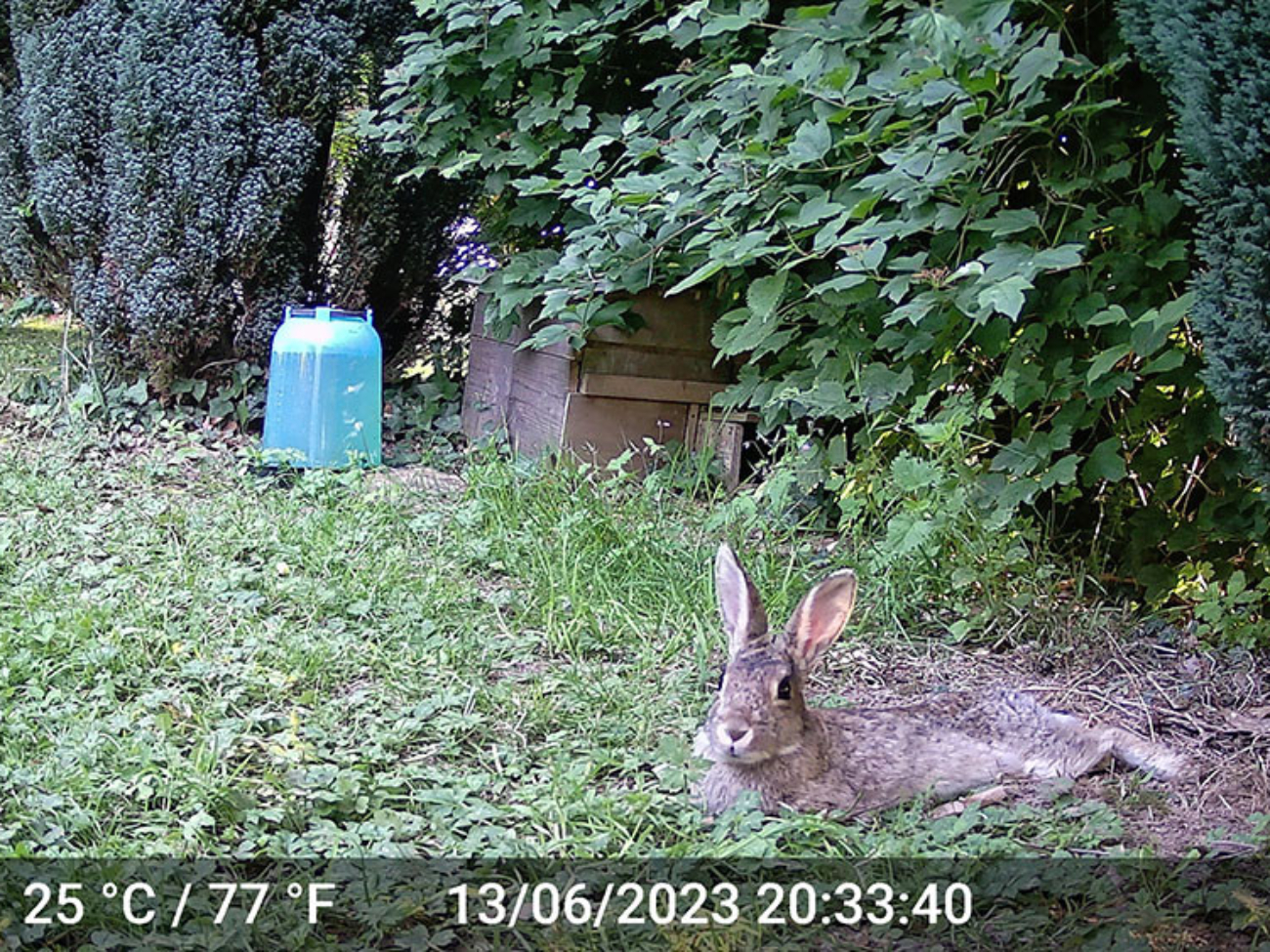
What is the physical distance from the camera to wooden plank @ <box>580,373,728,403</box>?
207 inches

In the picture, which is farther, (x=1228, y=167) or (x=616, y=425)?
(x=616, y=425)

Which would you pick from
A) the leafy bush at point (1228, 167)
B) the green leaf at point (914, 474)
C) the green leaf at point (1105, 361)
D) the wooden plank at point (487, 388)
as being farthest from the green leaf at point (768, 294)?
the wooden plank at point (487, 388)

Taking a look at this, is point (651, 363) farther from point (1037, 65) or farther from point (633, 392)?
point (1037, 65)

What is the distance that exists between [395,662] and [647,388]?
2.30 metres

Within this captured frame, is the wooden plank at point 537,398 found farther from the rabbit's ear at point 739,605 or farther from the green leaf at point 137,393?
the rabbit's ear at point 739,605

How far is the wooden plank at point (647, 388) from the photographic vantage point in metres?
5.26

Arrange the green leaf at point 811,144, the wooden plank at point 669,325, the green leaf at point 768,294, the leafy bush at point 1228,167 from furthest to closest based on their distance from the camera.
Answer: the wooden plank at point 669,325, the green leaf at point 768,294, the green leaf at point 811,144, the leafy bush at point 1228,167

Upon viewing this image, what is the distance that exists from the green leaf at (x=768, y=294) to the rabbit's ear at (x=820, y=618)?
1.22 meters

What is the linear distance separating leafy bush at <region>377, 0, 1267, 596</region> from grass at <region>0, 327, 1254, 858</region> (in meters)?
0.41

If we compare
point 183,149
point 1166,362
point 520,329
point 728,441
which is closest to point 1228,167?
point 1166,362

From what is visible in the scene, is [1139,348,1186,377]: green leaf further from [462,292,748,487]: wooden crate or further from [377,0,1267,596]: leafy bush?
[462,292,748,487]: wooden crate

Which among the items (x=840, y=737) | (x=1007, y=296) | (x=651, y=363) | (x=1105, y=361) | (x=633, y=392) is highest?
(x=1007, y=296)

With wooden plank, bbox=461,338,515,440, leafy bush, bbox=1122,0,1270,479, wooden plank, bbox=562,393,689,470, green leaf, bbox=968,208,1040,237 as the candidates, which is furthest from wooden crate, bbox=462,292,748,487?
leafy bush, bbox=1122,0,1270,479

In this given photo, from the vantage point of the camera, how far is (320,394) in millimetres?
5215
